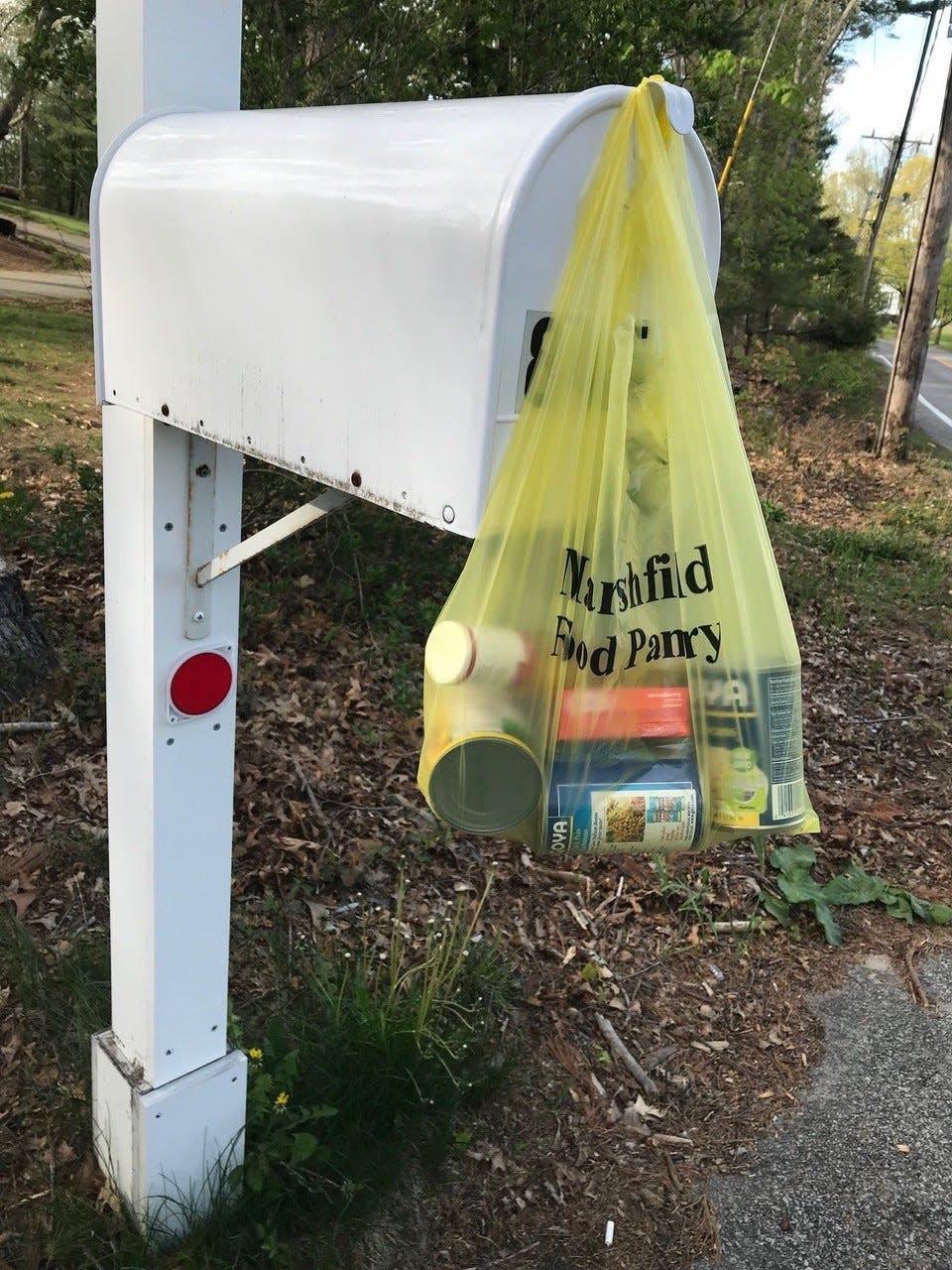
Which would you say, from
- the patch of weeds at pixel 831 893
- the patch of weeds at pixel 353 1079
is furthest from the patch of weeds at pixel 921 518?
the patch of weeds at pixel 353 1079

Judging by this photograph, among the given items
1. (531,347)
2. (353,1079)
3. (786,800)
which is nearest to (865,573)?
(353,1079)

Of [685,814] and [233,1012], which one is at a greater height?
[685,814]

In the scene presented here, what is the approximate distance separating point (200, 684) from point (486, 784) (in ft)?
2.11

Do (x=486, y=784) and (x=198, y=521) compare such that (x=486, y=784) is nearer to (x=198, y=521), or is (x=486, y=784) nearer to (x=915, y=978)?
(x=198, y=521)

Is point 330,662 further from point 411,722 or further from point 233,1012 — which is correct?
point 233,1012

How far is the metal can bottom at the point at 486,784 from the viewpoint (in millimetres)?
1320

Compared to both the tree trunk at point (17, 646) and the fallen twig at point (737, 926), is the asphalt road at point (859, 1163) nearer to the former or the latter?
the fallen twig at point (737, 926)

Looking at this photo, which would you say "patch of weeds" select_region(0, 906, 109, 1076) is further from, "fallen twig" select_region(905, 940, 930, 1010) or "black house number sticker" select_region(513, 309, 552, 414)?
"fallen twig" select_region(905, 940, 930, 1010)

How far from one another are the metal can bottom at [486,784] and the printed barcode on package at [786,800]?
34cm

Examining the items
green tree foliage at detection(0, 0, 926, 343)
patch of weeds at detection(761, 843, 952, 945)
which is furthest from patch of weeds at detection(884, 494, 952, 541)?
patch of weeds at detection(761, 843, 952, 945)

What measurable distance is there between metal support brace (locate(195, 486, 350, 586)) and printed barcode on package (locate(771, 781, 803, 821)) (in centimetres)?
71

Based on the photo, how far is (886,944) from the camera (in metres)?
3.57

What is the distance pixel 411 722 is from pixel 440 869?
2.86ft

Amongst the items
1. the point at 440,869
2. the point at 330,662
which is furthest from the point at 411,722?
the point at 440,869
